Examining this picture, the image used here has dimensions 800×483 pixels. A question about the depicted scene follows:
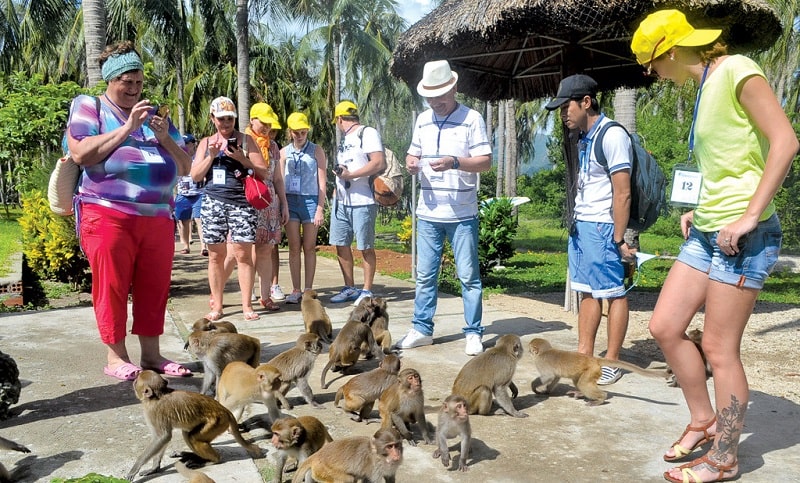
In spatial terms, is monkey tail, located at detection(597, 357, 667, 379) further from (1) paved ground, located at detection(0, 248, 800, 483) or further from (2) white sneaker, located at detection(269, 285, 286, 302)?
(2) white sneaker, located at detection(269, 285, 286, 302)

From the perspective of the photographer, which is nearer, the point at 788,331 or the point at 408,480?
the point at 408,480

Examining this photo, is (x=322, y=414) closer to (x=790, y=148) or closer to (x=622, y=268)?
(x=622, y=268)

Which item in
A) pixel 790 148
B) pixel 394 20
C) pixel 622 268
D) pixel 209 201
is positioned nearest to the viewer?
pixel 790 148

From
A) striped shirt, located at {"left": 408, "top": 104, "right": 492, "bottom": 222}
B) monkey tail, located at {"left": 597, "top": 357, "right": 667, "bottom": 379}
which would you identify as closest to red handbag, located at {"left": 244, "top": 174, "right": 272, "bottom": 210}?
striped shirt, located at {"left": 408, "top": 104, "right": 492, "bottom": 222}

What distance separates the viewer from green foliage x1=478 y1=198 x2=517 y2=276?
12.1 meters

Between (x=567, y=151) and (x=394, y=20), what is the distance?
1592 inches

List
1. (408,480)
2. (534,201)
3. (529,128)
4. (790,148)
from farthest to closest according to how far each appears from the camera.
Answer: (529,128), (534,201), (408,480), (790,148)

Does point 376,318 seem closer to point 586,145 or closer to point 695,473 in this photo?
point 586,145

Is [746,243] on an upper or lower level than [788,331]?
upper

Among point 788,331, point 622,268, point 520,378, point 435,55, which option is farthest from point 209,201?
point 788,331

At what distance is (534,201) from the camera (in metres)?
36.8

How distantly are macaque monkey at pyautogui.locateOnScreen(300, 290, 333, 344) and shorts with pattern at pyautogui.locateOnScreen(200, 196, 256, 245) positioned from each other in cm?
99

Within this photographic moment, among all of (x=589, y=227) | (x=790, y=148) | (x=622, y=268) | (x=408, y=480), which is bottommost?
(x=408, y=480)

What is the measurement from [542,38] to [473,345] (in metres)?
4.08
